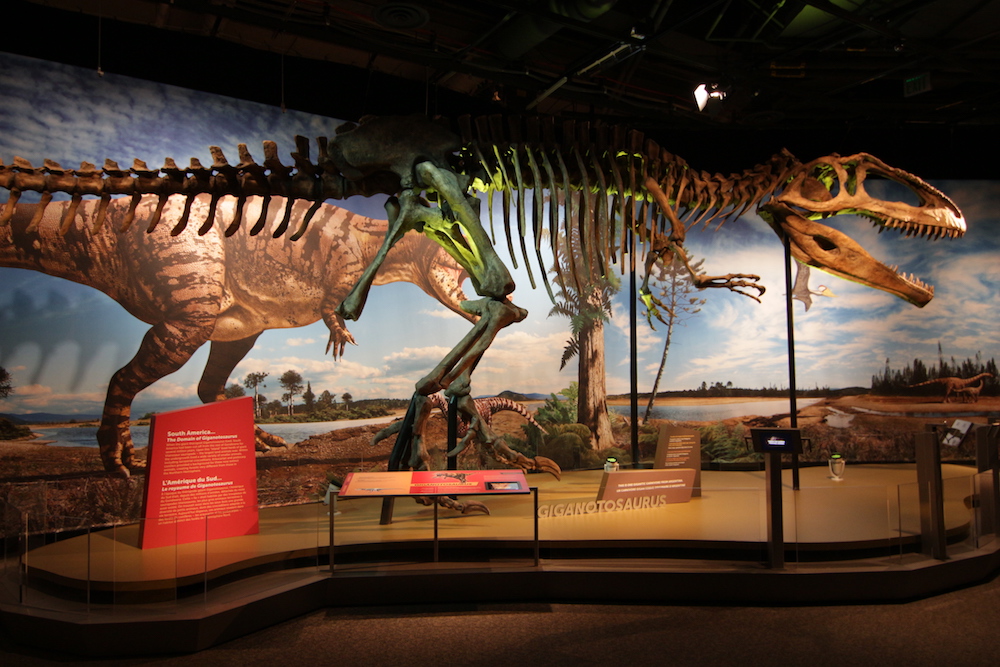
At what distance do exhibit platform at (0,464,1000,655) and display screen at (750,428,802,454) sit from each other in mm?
252

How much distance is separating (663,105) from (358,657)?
671 cm

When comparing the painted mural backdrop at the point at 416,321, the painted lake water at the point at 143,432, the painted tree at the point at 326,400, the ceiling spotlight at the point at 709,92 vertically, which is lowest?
the painted lake water at the point at 143,432

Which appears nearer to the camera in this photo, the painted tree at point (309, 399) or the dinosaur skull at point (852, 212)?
the dinosaur skull at point (852, 212)

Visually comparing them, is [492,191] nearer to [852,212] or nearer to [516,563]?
[516,563]

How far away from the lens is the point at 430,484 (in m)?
3.74

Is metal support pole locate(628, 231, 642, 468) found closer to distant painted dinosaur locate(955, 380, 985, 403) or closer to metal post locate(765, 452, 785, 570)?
metal post locate(765, 452, 785, 570)

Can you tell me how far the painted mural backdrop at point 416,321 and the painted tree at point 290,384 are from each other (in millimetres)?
82

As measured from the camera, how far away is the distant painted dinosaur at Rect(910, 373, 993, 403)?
9.29 metres

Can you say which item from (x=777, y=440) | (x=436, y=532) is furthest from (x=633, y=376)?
(x=436, y=532)

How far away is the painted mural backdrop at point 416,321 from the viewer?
5383 mm

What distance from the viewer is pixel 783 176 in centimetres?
612

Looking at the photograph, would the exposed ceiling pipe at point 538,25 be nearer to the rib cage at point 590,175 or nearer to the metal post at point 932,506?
the rib cage at point 590,175

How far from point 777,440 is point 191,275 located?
5.08m

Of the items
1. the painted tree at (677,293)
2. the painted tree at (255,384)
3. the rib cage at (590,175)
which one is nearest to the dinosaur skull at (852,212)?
the rib cage at (590,175)
